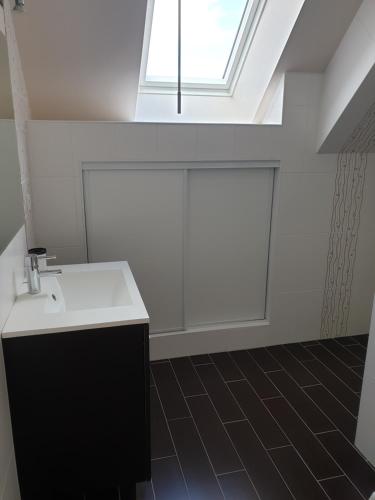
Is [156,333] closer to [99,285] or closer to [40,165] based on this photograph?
[99,285]

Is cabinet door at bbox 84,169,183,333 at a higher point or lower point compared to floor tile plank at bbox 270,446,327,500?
higher

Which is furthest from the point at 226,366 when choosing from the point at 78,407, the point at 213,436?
the point at 78,407

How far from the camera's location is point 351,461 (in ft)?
6.79

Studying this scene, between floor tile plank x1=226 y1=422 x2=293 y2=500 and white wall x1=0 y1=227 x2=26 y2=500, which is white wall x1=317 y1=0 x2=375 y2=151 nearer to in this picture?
floor tile plank x1=226 y1=422 x2=293 y2=500

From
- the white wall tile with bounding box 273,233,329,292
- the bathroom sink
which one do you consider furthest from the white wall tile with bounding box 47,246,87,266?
the white wall tile with bounding box 273,233,329,292

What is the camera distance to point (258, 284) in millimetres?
3143

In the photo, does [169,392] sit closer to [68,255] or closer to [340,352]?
[68,255]

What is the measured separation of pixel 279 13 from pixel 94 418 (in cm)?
241

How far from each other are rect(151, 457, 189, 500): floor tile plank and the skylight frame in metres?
2.27

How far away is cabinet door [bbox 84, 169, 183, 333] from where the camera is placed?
2.66 metres

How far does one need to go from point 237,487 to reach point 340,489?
0.47 metres

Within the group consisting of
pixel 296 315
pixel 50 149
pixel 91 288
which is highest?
pixel 50 149

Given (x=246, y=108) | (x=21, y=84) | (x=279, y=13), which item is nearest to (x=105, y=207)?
(x=21, y=84)

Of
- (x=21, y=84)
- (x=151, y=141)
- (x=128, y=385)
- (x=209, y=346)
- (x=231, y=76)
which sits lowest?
(x=209, y=346)
